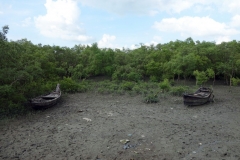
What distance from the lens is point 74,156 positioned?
8250mm

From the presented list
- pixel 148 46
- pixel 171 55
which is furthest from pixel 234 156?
pixel 148 46

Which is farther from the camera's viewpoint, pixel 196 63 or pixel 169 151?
pixel 196 63

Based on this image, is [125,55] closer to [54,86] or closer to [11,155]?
[54,86]

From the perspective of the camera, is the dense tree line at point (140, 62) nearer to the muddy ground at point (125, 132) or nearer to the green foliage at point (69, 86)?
the green foliage at point (69, 86)

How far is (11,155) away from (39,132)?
2365 mm

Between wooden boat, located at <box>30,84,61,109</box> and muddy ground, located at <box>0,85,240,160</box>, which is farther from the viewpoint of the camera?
wooden boat, located at <box>30,84,61,109</box>

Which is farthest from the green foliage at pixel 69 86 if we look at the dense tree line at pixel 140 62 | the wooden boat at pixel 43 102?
the wooden boat at pixel 43 102

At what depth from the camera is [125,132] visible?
1075 centimetres

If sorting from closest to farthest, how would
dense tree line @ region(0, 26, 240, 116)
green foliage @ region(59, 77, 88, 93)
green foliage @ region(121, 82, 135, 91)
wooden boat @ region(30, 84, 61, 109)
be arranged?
wooden boat @ region(30, 84, 61, 109) < green foliage @ region(59, 77, 88, 93) < green foliage @ region(121, 82, 135, 91) < dense tree line @ region(0, 26, 240, 116)

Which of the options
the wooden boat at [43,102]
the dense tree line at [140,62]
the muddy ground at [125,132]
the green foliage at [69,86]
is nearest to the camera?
the muddy ground at [125,132]

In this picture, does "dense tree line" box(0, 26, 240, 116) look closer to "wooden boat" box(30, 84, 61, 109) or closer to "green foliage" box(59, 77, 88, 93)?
"green foliage" box(59, 77, 88, 93)

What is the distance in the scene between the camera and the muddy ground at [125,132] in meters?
8.49

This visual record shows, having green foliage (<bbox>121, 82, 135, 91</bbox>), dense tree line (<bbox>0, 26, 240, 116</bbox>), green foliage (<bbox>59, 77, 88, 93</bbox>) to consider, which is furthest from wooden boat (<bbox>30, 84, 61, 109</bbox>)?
green foliage (<bbox>121, 82, 135, 91</bbox>)

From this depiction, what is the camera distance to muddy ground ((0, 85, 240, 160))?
849 cm
